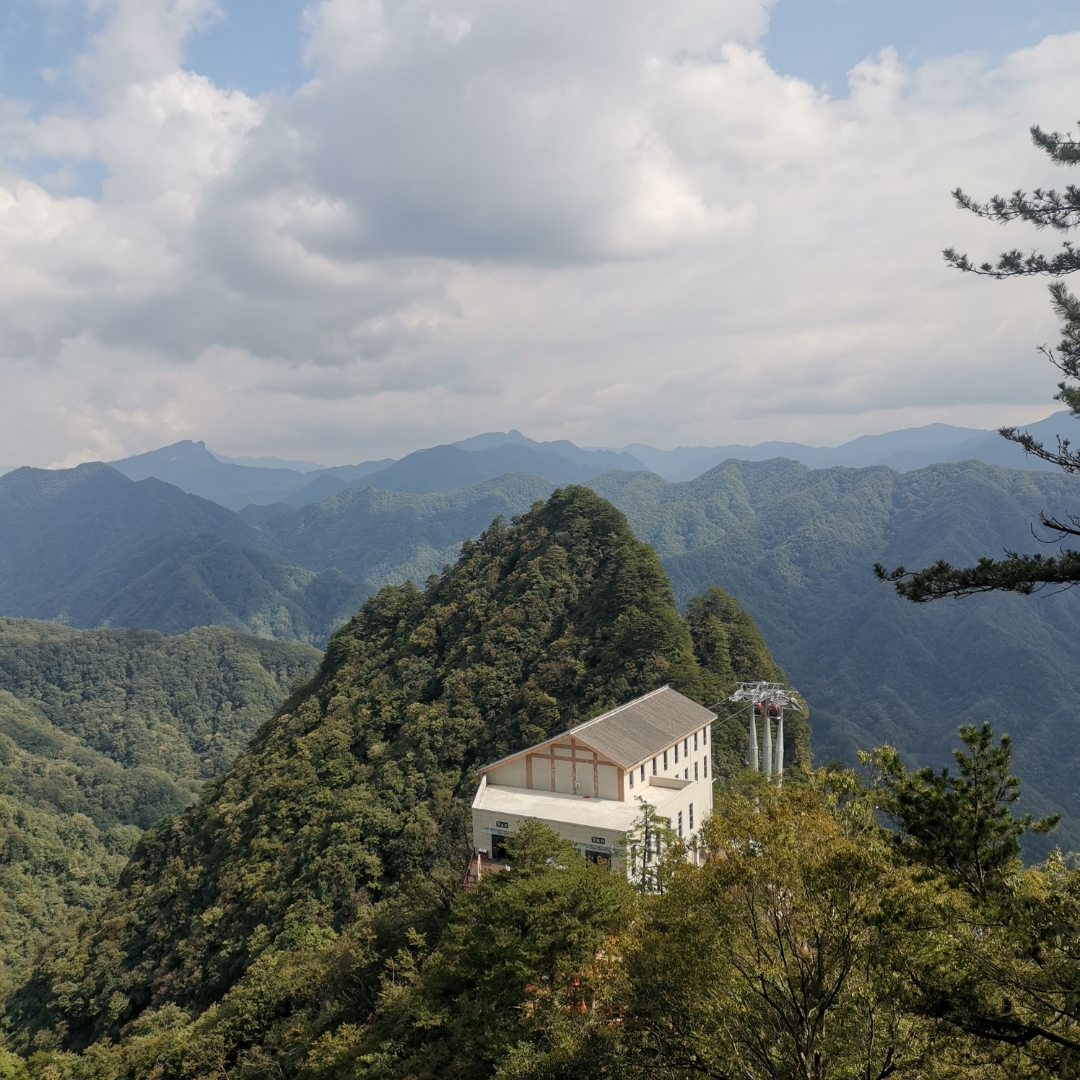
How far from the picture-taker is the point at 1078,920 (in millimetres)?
8250

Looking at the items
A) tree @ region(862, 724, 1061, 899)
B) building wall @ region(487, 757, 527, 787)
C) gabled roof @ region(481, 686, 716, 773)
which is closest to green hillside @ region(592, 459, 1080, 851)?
gabled roof @ region(481, 686, 716, 773)


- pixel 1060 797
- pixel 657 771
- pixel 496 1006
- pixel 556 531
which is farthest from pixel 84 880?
pixel 1060 797

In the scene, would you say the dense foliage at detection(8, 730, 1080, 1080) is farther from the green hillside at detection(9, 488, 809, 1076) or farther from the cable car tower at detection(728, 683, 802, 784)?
the cable car tower at detection(728, 683, 802, 784)

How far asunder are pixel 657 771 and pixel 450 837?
12.9 meters

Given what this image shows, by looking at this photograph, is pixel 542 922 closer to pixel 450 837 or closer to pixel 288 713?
pixel 450 837

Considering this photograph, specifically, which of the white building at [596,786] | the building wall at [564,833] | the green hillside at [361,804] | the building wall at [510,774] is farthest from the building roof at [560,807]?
the green hillside at [361,804]

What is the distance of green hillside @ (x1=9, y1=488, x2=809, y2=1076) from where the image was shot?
1146 inches

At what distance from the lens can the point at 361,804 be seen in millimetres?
43469

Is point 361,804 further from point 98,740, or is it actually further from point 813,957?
point 98,740

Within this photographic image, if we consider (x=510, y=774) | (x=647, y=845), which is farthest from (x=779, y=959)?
(x=510, y=774)

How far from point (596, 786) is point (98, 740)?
512 feet

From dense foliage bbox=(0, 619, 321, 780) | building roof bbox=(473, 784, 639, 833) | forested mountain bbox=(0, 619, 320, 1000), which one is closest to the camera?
building roof bbox=(473, 784, 639, 833)

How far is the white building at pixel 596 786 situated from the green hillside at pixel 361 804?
3449mm

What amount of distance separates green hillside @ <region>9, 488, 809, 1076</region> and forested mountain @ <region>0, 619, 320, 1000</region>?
2609 centimetres
